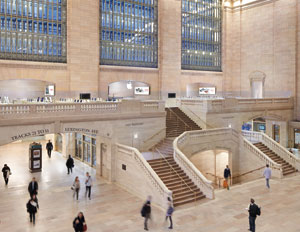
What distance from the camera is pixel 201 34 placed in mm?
30062

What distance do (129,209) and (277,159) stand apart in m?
12.0

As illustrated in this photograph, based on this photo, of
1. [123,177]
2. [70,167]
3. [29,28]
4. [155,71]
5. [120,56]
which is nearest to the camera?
[123,177]

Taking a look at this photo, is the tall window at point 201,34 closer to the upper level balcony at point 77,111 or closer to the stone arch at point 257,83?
the stone arch at point 257,83

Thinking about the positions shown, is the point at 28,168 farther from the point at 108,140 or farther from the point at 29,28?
the point at 29,28

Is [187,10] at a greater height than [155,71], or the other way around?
[187,10]

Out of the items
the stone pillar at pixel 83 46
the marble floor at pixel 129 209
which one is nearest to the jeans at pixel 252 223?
the marble floor at pixel 129 209

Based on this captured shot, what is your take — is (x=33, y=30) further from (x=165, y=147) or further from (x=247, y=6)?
(x=247, y=6)

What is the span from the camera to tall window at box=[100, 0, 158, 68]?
80.1 feet

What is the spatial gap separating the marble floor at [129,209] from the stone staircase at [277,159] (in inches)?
55.6

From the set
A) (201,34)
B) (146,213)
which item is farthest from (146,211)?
(201,34)

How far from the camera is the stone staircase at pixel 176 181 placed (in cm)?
1427

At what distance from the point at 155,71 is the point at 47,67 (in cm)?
941

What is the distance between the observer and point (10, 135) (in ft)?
46.8

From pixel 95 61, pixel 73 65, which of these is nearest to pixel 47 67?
pixel 73 65
